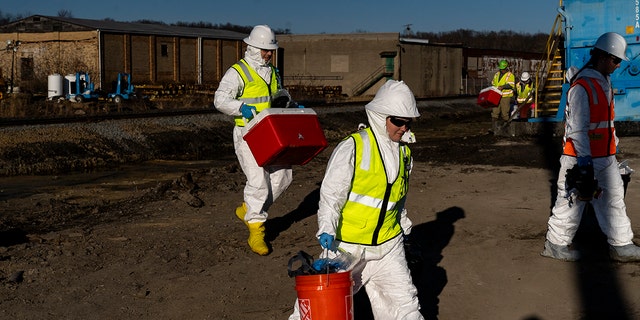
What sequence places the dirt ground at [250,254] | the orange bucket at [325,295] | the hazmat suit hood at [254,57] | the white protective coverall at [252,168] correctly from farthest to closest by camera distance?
1. the hazmat suit hood at [254,57]
2. the white protective coverall at [252,168]
3. the dirt ground at [250,254]
4. the orange bucket at [325,295]

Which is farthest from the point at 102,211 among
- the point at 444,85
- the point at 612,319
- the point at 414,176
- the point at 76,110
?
the point at 444,85

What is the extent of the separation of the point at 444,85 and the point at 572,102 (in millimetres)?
54447

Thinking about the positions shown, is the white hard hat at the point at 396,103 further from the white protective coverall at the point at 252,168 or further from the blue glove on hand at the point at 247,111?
the white protective coverall at the point at 252,168

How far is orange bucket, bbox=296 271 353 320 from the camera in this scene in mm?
4535

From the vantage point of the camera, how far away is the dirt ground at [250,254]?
6.60m

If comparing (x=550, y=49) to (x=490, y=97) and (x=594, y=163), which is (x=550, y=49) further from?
(x=594, y=163)

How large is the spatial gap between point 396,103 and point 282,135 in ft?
8.58

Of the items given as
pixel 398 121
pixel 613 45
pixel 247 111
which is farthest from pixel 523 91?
pixel 398 121

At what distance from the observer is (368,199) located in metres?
5.09

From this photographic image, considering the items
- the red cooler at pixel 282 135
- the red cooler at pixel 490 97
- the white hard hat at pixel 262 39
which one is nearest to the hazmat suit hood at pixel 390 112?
the red cooler at pixel 282 135

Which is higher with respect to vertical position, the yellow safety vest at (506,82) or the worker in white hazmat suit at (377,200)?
the yellow safety vest at (506,82)

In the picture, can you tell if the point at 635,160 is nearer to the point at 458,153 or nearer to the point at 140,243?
the point at 458,153

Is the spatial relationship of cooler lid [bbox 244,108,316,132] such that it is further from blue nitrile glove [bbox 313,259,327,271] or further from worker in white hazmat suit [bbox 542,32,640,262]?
blue nitrile glove [bbox 313,259,327,271]

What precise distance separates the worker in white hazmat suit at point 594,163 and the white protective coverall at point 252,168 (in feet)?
8.60
